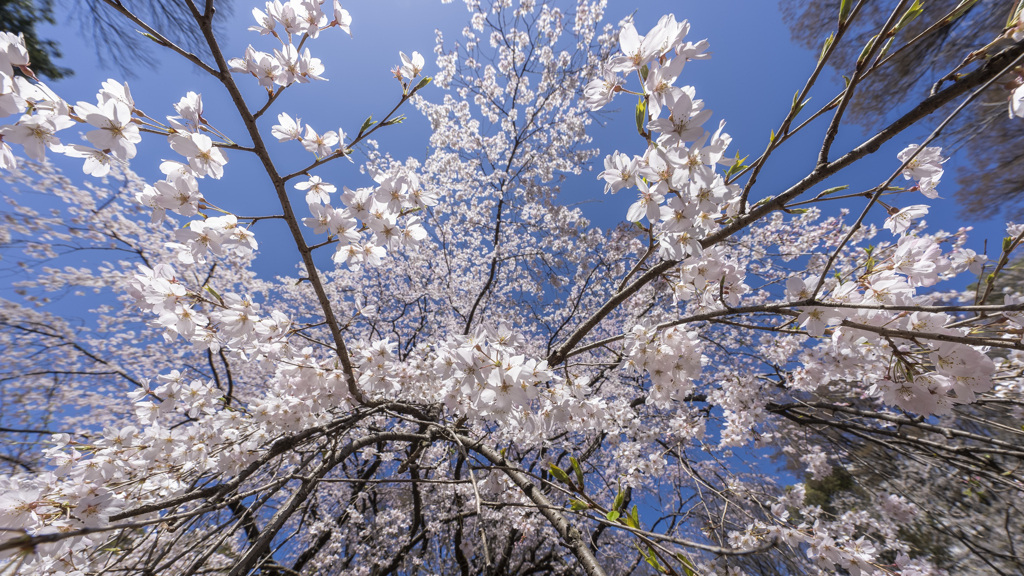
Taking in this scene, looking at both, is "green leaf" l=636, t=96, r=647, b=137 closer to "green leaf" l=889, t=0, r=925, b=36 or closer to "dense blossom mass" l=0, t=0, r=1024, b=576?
"dense blossom mass" l=0, t=0, r=1024, b=576

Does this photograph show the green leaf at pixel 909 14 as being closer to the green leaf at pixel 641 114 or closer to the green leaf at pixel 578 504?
the green leaf at pixel 641 114

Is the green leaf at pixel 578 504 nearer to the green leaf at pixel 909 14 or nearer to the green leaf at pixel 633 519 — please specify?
the green leaf at pixel 633 519

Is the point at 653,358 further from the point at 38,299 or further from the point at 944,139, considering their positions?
the point at 38,299

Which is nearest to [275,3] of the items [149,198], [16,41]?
[16,41]

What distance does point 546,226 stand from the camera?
7234 millimetres

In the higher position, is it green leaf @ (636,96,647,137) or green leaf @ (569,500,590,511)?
green leaf @ (636,96,647,137)

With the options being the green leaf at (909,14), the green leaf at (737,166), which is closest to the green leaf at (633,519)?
the green leaf at (737,166)

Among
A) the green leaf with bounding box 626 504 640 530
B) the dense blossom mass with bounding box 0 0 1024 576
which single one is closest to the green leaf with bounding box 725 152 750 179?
the dense blossom mass with bounding box 0 0 1024 576

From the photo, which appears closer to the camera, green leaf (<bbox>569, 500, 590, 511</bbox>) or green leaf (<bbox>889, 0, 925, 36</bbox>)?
green leaf (<bbox>889, 0, 925, 36</bbox>)

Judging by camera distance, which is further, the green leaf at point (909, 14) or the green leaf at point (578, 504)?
the green leaf at point (578, 504)

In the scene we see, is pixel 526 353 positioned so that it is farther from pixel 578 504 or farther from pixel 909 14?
pixel 909 14

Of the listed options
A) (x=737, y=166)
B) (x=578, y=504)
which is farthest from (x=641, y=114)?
(x=578, y=504)

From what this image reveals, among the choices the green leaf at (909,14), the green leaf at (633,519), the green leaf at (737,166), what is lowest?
the green leaf at (633,519)

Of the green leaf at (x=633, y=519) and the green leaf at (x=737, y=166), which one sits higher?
the green leaf at (x=737, y=166)
